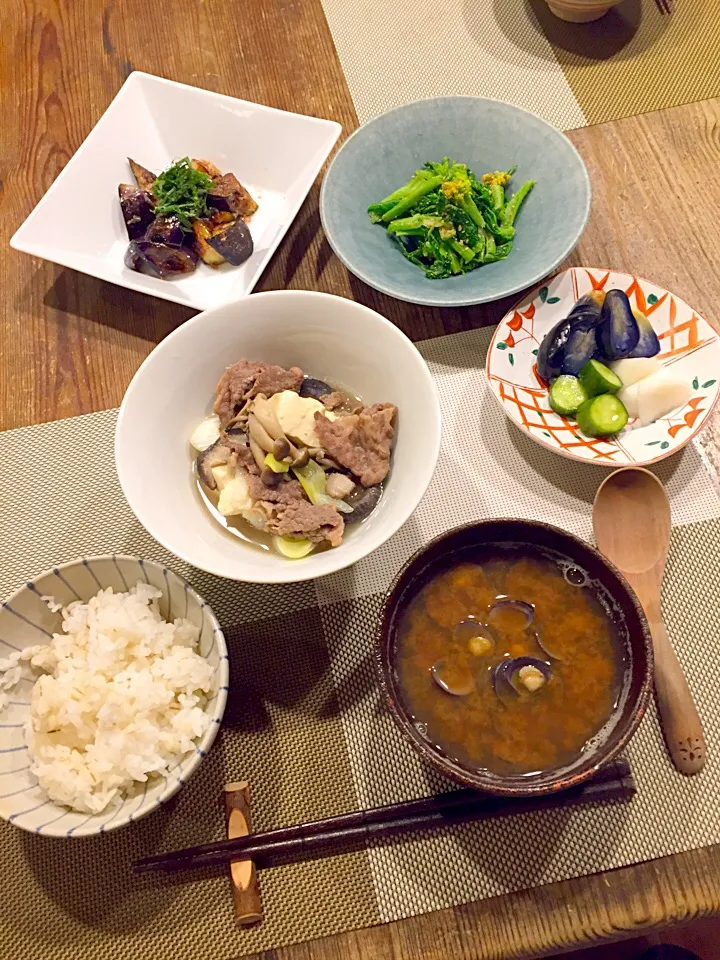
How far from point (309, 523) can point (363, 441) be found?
202 millimetres

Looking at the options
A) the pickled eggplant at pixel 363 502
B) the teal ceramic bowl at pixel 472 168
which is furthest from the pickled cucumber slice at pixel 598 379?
the pickled eggplant at pixel 363 502

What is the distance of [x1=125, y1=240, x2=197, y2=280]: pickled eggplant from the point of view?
1756 millimetres

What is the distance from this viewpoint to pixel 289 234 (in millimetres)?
1817

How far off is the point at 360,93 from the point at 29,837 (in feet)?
6.86

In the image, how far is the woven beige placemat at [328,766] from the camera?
1157 millimetres

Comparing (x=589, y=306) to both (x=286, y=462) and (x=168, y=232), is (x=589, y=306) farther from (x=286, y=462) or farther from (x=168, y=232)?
(x=168, y=232)

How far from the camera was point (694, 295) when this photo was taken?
1.63m

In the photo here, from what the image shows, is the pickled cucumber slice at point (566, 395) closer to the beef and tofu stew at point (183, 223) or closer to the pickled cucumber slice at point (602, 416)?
the pickled cucumber slice at point (602, 416)

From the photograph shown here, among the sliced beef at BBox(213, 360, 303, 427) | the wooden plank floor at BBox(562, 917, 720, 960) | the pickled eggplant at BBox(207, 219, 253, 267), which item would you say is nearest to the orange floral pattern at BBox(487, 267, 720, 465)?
the sliced beef at BBox(213, 360, 303, 427)

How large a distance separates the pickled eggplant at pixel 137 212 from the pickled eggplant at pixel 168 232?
0.05 m

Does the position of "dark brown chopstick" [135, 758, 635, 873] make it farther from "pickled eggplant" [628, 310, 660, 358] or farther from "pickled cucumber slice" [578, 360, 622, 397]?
"pickled eggplant" [628, 310, 660, 358]

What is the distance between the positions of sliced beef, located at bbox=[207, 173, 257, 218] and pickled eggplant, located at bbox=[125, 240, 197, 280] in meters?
0.16

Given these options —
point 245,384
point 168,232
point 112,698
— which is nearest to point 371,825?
point 112,698

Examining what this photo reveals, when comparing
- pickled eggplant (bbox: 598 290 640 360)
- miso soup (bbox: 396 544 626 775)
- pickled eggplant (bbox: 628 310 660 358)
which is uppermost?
pickled eggplant (bbox: 598 290 640 360)
